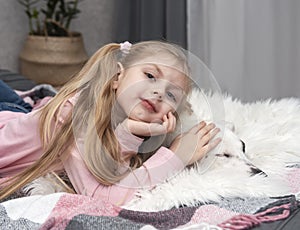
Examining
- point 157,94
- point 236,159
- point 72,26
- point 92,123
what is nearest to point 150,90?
point 157,94

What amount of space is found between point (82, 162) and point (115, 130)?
0.09 meters

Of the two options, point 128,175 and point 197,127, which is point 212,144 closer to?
point 197,127

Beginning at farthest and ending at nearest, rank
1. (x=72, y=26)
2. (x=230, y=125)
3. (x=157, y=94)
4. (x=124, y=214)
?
(x=72, y=26) → (x=230, y=125) → (x=157, y=94) → (x=124, y=214)

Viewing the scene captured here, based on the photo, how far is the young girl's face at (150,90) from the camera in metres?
1.18

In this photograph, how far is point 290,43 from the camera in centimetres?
244

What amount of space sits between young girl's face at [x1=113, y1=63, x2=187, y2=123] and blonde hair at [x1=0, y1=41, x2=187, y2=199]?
0.11 ft

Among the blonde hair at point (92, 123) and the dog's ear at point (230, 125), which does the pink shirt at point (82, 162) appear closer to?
the blonde hair at point (92, 123)

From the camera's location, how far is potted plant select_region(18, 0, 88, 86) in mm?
2988

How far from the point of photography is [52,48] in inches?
117

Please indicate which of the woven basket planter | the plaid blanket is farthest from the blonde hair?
the woven basket planter

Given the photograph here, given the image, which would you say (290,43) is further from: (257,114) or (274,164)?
(274,164)

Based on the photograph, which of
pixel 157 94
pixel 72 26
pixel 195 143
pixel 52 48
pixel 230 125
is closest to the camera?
pixel 157 94

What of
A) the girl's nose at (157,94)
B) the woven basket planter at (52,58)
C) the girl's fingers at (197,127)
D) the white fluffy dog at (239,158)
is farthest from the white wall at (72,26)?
the girl's nose at (157,94)

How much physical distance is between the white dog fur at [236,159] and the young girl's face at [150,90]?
123 mm
